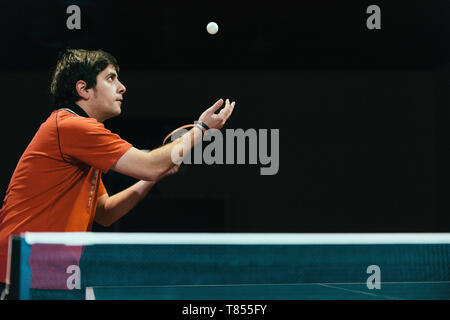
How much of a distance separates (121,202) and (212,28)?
4803 mm

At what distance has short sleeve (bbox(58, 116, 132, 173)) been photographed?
195 centimetres

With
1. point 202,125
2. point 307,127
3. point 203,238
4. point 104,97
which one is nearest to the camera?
point 203,238

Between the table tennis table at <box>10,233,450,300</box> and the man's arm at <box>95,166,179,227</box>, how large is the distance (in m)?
0.15

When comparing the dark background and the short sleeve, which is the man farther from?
the dark background

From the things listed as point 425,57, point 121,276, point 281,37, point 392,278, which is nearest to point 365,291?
point 392,278

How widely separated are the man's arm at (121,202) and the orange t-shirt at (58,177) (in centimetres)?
34

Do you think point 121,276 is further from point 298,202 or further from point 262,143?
point 262,143

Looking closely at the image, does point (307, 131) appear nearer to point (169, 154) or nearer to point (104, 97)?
point (104, 97)

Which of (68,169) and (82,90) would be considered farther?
(82,90)

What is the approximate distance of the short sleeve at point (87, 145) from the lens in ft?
6.39

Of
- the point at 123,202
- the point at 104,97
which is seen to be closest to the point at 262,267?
the point at 123,202

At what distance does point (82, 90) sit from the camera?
85.5 inches

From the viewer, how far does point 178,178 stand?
9055mm

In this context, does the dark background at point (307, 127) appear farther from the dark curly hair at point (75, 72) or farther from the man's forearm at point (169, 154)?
the man's forearm at point (169, 154)
